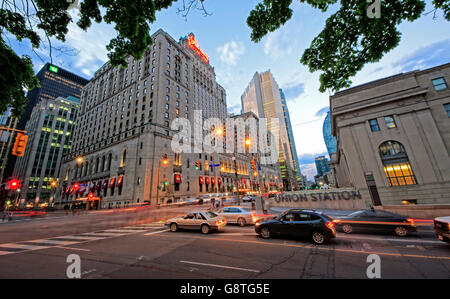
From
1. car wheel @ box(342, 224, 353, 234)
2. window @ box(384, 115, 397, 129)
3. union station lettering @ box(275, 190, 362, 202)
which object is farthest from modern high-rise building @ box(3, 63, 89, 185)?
window @ box(384, 115, 397, 129)

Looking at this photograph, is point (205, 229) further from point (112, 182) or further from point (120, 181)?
point (112, 182)

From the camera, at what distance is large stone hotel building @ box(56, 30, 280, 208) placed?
139ft

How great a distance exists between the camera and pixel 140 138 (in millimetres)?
44125

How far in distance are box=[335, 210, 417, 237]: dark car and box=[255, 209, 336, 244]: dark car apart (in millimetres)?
2219

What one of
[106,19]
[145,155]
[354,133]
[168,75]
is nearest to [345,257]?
[106,19]

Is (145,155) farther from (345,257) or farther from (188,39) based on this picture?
(188,39)

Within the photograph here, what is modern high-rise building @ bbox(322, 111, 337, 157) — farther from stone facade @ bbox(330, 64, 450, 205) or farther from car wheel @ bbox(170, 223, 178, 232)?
car wheel @ bbox(170, 223, 178, 232)

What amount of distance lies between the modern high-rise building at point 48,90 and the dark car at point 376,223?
476 ft

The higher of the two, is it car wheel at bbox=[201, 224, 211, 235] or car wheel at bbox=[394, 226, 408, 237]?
car wheel at bbox=[201, 224, 211, 235]

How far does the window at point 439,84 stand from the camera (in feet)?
68.0

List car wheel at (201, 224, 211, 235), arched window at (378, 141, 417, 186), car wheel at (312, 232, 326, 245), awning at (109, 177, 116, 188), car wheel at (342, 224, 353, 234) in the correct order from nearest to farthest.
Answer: car wheel at (312, 232, 326, 245) < car wheel at (342, 224, 353, 234) < car wheel at (201, 224, 211, 235) < arched window at (378, 141, 417, 186) < awning at (109, 177, 116, 188)

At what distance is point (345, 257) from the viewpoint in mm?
5668

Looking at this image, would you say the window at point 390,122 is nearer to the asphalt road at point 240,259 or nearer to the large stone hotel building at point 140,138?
the asphalt road at point 240,259

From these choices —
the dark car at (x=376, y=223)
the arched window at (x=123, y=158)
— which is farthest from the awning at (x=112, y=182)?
the dark car at (x=376, y=223)
